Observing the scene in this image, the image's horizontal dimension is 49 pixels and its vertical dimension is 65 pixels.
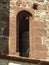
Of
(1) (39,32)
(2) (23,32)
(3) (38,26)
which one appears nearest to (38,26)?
(3) (38,26)

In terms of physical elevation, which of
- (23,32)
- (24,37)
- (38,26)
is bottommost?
(24,37)

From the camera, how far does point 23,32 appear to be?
89.3ft

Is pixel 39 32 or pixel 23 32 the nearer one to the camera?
pixel 39 32

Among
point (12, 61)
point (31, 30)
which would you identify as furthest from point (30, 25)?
point (12, 61)

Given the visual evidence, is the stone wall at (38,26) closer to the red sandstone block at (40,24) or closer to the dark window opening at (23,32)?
the red sandstone block at (40,24)

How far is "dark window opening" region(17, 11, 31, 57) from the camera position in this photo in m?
27.0

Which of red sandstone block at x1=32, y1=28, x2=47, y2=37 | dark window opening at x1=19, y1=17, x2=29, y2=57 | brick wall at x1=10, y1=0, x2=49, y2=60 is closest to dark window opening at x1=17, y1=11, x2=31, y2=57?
dark window opening at x1=19, y1=17, x2=29, y2=57

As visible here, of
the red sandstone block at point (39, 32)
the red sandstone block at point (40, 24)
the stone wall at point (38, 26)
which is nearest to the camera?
the stone wall at point (38, 26)

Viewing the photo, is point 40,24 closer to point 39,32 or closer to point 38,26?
point 38,26

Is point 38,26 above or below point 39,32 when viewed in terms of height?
above

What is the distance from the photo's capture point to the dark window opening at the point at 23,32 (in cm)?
2700

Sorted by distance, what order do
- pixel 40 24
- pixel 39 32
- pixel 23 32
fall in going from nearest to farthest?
pixel 39 32
pixel 40 24
pixel 23 32

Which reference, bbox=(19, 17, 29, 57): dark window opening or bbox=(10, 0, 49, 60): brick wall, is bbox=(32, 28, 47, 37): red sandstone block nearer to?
bbox=(10, 0, 49, 60): brick wall

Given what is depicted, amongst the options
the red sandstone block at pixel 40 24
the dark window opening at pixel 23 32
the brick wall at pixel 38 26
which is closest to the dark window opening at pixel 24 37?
the dark window opening at pixel 23 32
